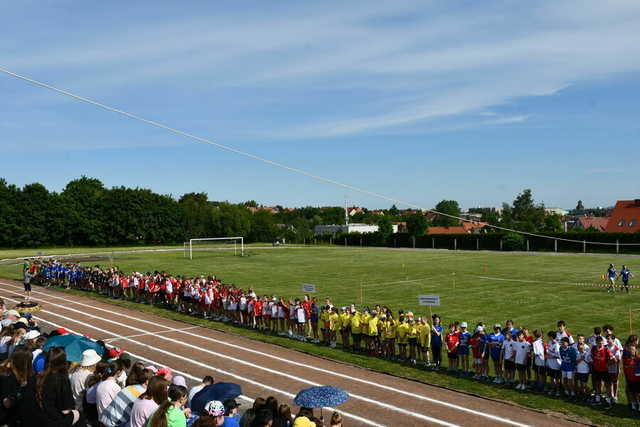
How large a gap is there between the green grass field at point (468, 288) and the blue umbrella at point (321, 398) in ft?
21.1

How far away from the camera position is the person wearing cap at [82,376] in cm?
860

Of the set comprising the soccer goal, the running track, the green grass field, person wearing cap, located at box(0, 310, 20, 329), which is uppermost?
person wearing cap, located at box(0, 310, 20, 329)

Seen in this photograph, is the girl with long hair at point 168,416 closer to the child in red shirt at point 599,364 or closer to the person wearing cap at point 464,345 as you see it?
the person wearing cap at point 464,345

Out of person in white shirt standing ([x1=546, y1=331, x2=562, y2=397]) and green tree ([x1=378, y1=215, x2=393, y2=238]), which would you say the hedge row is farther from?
person in white shirt standing ([x1=546, y1=331, x2=562, y2=397])

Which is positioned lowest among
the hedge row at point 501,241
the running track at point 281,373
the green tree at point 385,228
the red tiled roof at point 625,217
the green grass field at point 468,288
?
the running track at point 281,373

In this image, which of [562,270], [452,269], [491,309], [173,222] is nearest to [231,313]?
[491,309]

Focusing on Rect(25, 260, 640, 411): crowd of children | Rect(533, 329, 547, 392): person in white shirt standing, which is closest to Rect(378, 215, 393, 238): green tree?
Rect(25, 260, 640, 411): crowd of children

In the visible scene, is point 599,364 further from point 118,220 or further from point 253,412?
point 118,220

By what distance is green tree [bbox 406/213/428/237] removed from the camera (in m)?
83.6

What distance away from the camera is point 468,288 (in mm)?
32188

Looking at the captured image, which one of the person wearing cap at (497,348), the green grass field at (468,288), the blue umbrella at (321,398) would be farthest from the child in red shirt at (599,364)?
A: the blue umbrella at (321,398)

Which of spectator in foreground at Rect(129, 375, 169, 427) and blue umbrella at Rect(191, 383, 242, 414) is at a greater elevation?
spectator in foreground at Rect(129, 375, 169, 427)

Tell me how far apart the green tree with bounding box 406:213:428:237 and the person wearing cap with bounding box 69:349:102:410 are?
76744 millimetres

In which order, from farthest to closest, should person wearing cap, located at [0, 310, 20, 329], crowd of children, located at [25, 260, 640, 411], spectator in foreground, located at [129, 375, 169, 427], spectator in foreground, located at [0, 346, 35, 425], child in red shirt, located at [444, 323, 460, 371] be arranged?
child in red shirt, located at [444, 323, 460, 371]
person wearing cap, located at [0, 310, 20, 329]
crowd of children, located at [25, 260, 640, 411]
spectator in foreground, located at [0, 346, 35, 425]
spectator in foreground, located at [129, 375, 169, 427]
